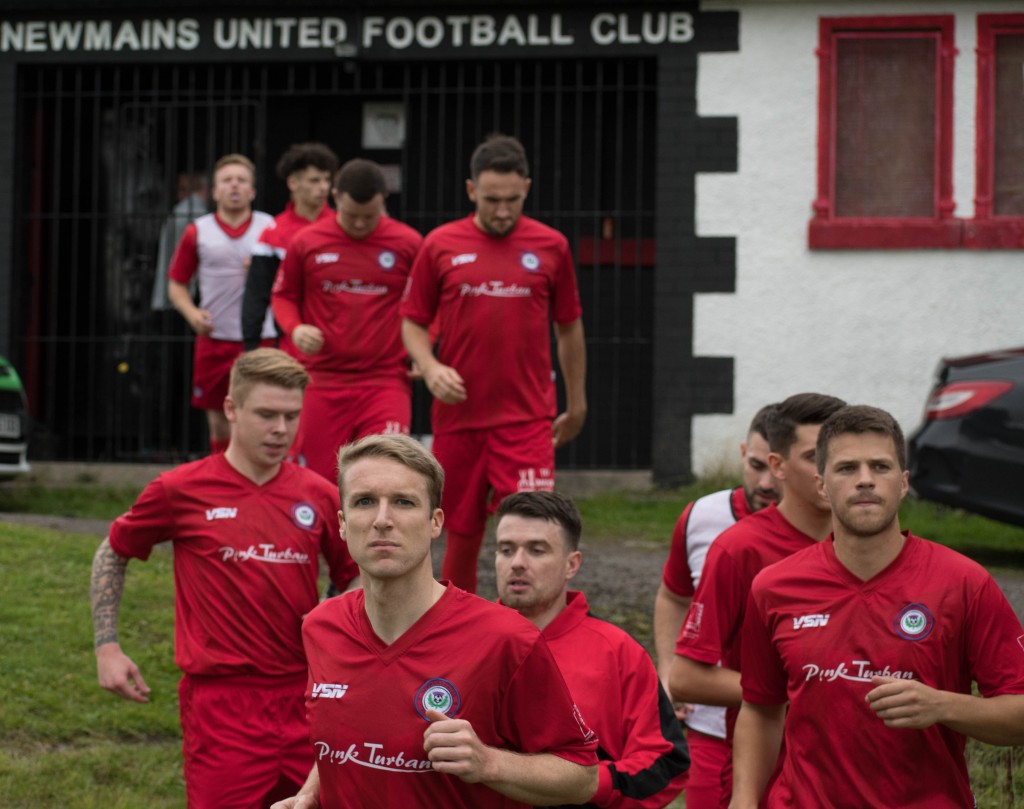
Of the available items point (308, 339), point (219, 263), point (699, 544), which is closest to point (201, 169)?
point (219, 263)

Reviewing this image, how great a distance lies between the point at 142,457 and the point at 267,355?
859 cm

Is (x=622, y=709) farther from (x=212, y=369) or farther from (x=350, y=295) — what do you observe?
(x=212, y=369)

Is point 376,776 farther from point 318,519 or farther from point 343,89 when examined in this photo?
point 343,89

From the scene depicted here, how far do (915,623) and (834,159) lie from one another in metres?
9.57

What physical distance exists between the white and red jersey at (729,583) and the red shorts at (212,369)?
6.12m

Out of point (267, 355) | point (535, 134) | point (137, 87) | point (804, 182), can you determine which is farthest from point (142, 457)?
point (267, 355)

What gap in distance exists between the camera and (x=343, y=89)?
14812 mm

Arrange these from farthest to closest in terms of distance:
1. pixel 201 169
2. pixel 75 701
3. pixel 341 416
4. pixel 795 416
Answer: pixel 201 169 → pixel 341 416 → pixel 75 701 → pixel 795 416

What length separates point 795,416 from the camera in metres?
5.30

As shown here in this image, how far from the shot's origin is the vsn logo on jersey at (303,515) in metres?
5.92

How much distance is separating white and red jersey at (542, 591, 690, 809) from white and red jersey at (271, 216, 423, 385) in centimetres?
384

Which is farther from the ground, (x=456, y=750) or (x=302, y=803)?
(x=456, y=750)

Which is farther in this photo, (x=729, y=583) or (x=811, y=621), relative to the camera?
(x=729, y=583)

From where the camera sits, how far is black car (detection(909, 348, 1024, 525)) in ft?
32.6
